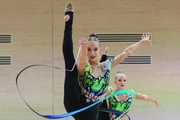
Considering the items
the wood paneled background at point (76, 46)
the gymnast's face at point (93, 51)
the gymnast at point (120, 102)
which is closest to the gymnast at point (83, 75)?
the gymnast's face at point (93, 51)

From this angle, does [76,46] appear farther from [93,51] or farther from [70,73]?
[70,73]

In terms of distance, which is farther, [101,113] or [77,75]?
[101,113]

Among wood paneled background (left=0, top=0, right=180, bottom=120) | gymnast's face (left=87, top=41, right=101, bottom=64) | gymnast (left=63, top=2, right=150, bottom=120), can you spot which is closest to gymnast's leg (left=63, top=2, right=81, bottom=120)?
gymnast (left=63, top=2, right=150, bottom=120)

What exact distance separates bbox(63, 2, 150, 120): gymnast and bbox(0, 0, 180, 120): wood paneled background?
245 cm

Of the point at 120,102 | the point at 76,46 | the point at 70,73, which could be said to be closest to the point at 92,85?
the point at 70,73

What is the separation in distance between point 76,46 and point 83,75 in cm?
255

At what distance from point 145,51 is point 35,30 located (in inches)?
72.4

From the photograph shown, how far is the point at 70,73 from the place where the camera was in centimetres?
208

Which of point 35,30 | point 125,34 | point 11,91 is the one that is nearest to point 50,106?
point 11,91

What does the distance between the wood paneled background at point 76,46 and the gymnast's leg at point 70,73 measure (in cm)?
259

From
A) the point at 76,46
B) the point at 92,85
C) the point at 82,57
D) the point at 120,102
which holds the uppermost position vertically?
the point at 76,46

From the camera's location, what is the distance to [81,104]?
84.9 inches

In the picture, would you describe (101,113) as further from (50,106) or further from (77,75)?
(50,106)

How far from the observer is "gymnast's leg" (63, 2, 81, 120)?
2.05 meters
